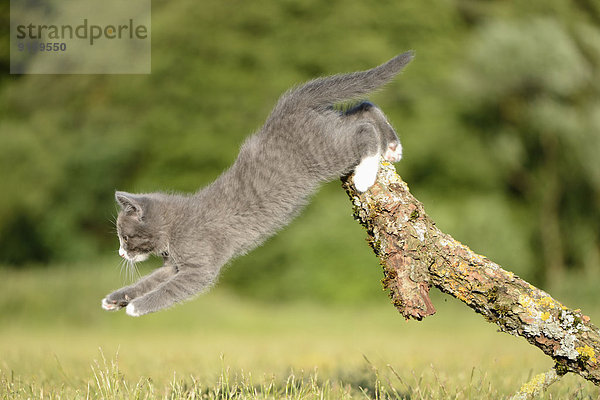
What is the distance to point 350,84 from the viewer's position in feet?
10.3

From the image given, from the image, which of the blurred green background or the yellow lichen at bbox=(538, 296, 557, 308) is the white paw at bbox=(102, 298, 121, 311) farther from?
the blurred green background

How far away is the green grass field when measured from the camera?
3.68m

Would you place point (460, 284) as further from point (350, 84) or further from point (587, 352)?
point (350, 84)

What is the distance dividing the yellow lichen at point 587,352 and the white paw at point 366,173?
1241 mm

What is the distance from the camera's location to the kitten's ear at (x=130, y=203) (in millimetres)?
3041

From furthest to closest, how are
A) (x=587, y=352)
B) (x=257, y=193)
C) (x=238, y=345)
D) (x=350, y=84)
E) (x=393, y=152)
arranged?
(x=238, y=345), (x=393, y=152), (x=350, y=84), (x=257, y=193), (x=587, y=352)

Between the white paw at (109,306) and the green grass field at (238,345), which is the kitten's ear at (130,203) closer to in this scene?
the white paw at (109,306)

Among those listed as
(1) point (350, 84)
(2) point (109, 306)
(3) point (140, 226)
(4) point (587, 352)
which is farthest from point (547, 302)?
(2) point (109, 306)

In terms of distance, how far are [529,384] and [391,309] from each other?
6510 mm

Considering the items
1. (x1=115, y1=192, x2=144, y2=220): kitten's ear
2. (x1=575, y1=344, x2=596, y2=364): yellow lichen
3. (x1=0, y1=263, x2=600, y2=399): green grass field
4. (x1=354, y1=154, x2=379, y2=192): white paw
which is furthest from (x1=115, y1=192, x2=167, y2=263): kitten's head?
(x1=575, y1=344, x2=596, y2=364): yellow lichen

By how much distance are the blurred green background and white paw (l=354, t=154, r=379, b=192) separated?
685cm

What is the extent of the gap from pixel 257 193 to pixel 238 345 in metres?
4.37

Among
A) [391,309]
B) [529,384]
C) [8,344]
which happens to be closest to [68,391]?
[529,384]

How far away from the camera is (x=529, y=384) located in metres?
3.10
